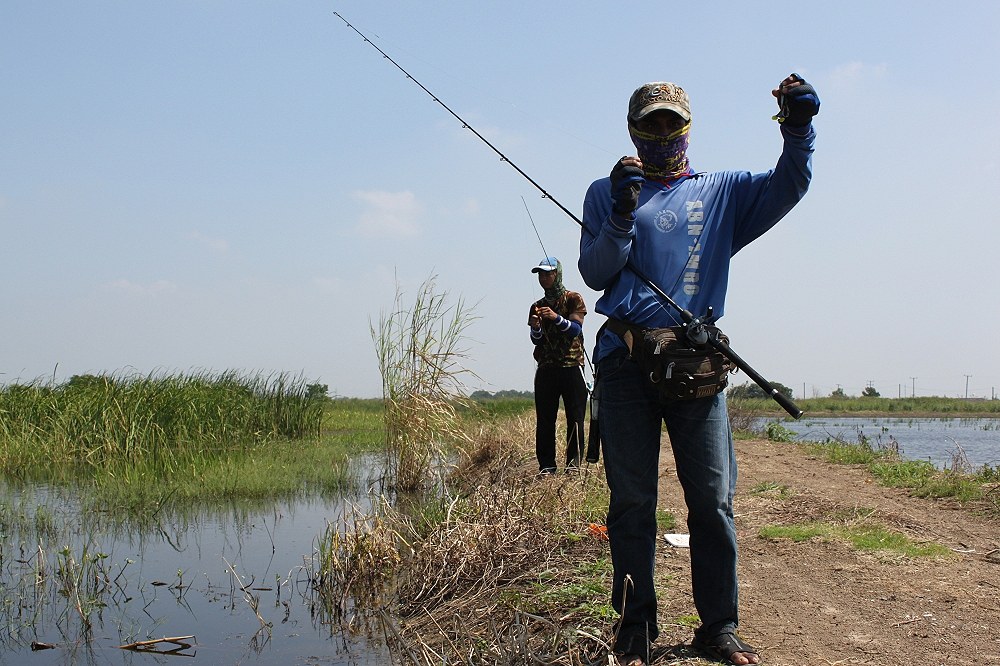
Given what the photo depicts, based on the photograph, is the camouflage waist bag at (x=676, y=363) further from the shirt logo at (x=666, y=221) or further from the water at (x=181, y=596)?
the water at (x=181, y=596)

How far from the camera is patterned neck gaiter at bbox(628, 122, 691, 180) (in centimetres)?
337

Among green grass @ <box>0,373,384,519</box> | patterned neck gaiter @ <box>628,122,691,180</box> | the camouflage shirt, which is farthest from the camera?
green grass @ <box>0,373,384,519</box>

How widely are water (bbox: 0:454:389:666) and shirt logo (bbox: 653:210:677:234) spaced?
252 centimetres

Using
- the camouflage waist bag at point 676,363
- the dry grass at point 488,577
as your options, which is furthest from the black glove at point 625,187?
the dry grass at point 488,577

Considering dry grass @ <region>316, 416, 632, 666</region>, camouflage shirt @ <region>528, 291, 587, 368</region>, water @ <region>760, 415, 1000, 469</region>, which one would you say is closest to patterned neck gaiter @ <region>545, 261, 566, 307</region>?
camouflage shirt @ <region>528, 291, 587, 368</region>

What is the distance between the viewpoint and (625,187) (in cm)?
307

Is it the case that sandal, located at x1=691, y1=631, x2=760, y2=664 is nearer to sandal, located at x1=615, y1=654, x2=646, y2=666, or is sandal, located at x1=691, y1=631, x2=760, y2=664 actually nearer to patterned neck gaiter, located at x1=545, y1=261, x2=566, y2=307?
sandal, located at x1=615, y1=654, x2=646, y2=666

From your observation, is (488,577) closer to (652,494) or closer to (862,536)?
(652,494)

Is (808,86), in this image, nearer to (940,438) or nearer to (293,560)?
(293,560)

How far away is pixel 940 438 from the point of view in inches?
693

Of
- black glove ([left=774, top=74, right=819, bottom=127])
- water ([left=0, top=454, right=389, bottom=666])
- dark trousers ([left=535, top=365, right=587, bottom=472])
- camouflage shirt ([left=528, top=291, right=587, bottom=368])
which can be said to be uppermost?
black glove ([left=774, top=74, right=819, bottom=127])

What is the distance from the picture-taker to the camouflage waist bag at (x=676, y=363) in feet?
10.3

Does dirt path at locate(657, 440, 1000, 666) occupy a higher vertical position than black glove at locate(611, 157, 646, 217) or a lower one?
lower

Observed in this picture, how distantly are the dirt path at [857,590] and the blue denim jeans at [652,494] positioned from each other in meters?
0.24
